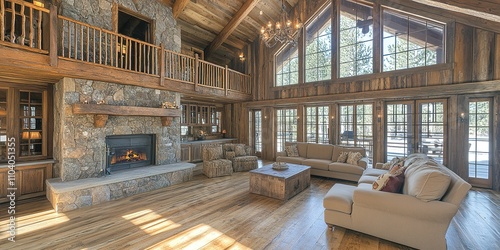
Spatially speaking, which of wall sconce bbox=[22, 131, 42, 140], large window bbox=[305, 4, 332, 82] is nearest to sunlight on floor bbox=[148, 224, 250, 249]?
wall sconce bbox=[22, 131, 42, 140]

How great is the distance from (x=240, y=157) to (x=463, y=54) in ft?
21.5

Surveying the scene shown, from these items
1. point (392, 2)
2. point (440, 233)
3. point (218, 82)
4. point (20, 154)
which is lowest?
point (440, 233)

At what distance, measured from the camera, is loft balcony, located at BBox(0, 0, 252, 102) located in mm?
3597

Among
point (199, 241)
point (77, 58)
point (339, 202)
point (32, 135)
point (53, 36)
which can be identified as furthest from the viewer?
point (32, 135)

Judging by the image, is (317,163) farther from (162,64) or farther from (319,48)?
(162,64)

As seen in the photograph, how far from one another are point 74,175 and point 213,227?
3.47 metres

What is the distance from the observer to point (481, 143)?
5.12 meters

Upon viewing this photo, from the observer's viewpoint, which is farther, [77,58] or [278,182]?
[77,58]

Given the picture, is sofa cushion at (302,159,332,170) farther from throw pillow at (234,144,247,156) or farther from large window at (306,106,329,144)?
throw pillow at (234,144,247,156)

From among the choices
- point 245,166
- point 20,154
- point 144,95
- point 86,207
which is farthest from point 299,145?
point 20,154

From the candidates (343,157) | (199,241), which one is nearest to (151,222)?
(199,241)

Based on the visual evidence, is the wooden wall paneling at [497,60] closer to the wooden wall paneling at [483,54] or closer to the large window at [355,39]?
the wooden wall paneling at [483,54]

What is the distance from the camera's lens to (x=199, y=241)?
2768 millimetres

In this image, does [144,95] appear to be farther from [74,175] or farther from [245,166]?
[245,166]
